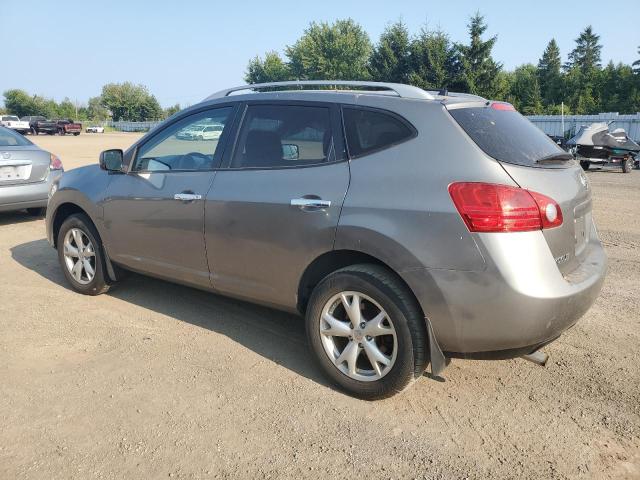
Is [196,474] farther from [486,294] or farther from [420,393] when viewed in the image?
[486,294]

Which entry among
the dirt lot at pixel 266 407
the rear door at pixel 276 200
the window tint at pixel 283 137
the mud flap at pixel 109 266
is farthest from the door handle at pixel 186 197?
the mud flap at pixel 109 266

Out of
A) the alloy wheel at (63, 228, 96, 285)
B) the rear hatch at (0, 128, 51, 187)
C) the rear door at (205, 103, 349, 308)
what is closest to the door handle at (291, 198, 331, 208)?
the rear door at (205, 103, 349, 308)

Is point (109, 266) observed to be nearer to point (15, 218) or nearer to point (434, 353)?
point (434, 353)

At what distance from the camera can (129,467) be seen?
8.32ft

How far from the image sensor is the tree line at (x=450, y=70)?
152ft

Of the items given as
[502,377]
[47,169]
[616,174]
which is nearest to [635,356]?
[502,377]

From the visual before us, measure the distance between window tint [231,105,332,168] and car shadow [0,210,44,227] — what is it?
6023 millimetres

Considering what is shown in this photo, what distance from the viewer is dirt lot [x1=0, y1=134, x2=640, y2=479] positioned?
2561mm

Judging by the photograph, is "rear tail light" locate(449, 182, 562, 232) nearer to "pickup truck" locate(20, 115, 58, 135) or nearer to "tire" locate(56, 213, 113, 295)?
"tire" locate(56, 213, 113, 295)

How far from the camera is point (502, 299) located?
2.61 m

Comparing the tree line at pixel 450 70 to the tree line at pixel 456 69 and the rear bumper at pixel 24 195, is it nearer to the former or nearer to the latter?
the tree line at pixel 456 69

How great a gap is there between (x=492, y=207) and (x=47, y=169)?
23.9 feet

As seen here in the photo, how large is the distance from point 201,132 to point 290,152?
106 centimetres

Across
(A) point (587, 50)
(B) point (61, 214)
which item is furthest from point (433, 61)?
(A) point (587, 50)
